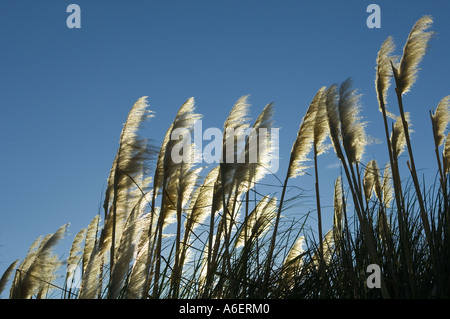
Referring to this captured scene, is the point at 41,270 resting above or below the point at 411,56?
below

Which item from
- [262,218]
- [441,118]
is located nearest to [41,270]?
[262,218]

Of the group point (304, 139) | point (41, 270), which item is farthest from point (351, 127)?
point (41, 270)

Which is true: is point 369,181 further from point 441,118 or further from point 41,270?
point 41,270

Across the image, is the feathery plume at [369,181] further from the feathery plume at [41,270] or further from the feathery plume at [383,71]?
the feathery plume at [41,270]

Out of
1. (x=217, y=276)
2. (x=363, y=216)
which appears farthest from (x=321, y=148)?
(x=217, y=276)

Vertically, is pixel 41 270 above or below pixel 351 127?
below

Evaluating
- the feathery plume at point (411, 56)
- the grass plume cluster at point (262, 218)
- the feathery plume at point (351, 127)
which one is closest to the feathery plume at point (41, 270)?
the grass plume cluster at point (262, 218)

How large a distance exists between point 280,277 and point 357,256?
623 mm

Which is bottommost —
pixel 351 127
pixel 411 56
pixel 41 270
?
pixel 41 270

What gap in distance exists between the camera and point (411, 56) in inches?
182

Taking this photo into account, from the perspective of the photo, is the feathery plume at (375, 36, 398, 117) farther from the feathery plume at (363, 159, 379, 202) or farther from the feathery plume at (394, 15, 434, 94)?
the feathery plume at (363, 159, 379, 202)

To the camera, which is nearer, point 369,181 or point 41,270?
point 41,270

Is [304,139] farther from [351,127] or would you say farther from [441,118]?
[441,118]

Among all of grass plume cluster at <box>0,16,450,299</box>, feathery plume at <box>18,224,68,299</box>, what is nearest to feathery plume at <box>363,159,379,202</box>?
grass plume cluster at <box>0,16,450,299</box>
